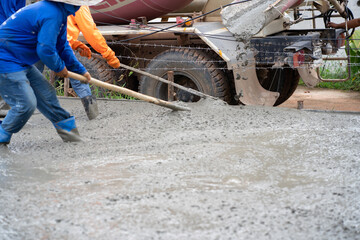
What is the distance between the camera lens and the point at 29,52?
4391 mm

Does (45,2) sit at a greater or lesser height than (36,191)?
greater

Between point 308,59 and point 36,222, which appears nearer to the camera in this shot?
point 36,222

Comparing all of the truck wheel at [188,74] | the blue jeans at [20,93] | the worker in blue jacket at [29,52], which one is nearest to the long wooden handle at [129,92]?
the worker in blue jacket at [29,52]

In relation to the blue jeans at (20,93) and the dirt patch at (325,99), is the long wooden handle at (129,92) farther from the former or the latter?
the dirt patch at (325,99)

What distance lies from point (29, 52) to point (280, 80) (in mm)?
3759

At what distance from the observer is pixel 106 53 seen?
5891 mm

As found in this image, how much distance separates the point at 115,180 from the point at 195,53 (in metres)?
3.39

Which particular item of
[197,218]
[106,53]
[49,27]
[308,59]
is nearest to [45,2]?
[49,27]

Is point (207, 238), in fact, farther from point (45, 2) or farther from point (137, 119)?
point (137, 119)

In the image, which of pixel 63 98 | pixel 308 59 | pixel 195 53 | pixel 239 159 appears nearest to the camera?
pixel 239 159

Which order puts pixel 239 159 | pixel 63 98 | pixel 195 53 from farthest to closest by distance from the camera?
pixel 63 98 < pixel 195 53 < pixel 239 159

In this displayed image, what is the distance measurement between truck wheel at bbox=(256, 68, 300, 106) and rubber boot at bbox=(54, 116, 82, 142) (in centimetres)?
277

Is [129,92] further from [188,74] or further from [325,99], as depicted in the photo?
[325,99]

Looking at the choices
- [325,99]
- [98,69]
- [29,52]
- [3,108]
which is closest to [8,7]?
[29,52]
